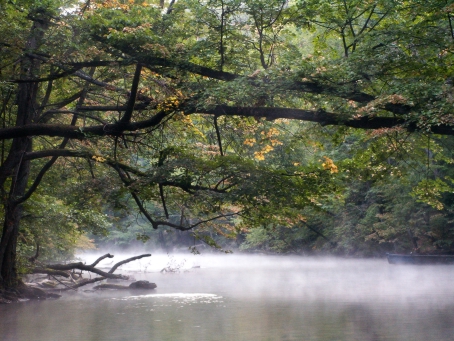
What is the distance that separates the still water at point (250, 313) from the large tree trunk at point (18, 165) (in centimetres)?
108

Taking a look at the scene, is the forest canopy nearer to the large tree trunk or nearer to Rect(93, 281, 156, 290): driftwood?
the large tree trunk

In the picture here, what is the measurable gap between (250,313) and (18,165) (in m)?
6.18

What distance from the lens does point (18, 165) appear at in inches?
449

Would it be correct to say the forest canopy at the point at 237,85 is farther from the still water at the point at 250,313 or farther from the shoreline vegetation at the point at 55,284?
the shoreline vegetation at the point at 55,284

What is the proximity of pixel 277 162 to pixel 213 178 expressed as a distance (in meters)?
7.89

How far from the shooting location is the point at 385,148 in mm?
10266

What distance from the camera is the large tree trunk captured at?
999 centimetres

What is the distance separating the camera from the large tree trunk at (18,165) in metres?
9.99

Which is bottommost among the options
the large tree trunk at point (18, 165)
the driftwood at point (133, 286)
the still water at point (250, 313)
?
the still water at point (250, 313)

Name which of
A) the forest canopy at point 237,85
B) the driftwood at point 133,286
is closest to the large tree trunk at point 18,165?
the forest canopy at point 237,85

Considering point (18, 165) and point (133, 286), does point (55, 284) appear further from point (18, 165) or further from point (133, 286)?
point (18, 165)

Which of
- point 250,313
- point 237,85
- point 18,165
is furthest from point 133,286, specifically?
point 237,85

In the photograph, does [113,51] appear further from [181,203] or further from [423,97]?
[423,97]

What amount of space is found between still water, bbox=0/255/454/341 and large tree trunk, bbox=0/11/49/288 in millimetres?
1079
